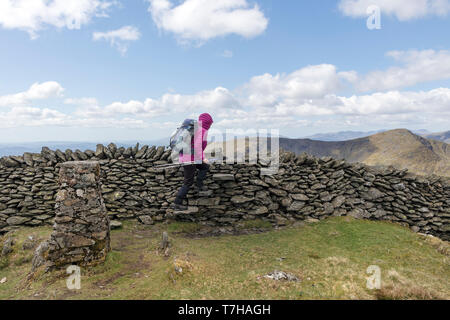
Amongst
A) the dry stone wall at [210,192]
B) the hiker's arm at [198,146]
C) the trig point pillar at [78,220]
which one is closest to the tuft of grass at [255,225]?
the dry stone wall at [210,192]

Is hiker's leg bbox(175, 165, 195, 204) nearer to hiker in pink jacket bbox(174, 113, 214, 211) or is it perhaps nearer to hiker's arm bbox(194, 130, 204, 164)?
hiker in pink jacket bbox(174, 113, 214, 211)

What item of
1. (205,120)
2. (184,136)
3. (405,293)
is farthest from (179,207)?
(405,293)

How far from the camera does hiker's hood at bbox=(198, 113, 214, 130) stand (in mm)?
9562

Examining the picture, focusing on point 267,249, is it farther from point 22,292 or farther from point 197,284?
point 22,292

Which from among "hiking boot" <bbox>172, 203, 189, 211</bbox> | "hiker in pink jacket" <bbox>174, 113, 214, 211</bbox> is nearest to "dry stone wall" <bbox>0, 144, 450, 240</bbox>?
"hiking boot" <bbox>172, 203, 189, 211</bbox>

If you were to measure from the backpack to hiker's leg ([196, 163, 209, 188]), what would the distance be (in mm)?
1132

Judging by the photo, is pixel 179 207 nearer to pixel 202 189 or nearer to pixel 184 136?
pixel 202 189

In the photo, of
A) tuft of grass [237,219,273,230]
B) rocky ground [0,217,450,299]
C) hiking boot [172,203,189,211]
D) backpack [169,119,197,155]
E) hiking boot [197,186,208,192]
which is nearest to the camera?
rocky ground [0,217,450,299]

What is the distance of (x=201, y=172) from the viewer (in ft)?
34.5

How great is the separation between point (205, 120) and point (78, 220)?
5263 millimetres

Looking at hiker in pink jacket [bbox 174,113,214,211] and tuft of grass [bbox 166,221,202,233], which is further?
tuft of grass [bbox 166,221,202,233]

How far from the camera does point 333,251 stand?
28.5 feet

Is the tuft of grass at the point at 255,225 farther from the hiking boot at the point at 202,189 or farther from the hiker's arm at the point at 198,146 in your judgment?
the hiker's arm at the point at 198,146
